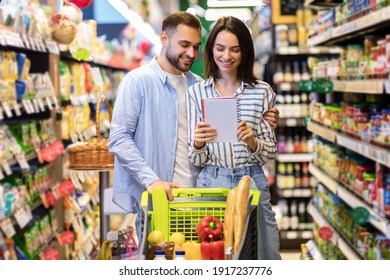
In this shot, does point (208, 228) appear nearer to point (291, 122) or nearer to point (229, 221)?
point (229, 221)

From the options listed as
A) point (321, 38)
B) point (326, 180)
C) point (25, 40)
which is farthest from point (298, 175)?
point (25, 40)

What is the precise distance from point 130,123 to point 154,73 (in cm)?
21

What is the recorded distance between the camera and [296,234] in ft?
25.4

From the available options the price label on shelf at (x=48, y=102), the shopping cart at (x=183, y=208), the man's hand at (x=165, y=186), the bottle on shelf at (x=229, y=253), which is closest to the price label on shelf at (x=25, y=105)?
the price label on shelf at (x=48, y=102)

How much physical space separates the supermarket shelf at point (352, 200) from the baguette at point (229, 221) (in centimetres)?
151

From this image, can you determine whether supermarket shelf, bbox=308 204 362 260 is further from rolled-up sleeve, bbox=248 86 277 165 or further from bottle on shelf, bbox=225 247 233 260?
bottle on shelf, bbox=225 247 233 260

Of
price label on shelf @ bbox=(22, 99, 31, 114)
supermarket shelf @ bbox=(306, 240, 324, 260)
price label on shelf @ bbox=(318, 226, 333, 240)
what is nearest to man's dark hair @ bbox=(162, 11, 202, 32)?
price label on shelf @ bbox=(22, 99, 31, 114)

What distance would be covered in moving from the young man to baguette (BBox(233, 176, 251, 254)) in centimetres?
55

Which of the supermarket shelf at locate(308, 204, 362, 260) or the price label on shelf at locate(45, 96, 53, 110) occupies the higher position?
the price label on shelf at locate(45, 96, 53, 110)

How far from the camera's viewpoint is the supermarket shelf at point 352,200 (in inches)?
160

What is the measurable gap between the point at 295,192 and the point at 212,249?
5258 mm

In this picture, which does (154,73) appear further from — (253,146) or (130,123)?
(253,146)

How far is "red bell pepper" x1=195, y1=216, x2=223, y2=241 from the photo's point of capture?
2535mm

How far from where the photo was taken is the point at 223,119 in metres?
2.79
